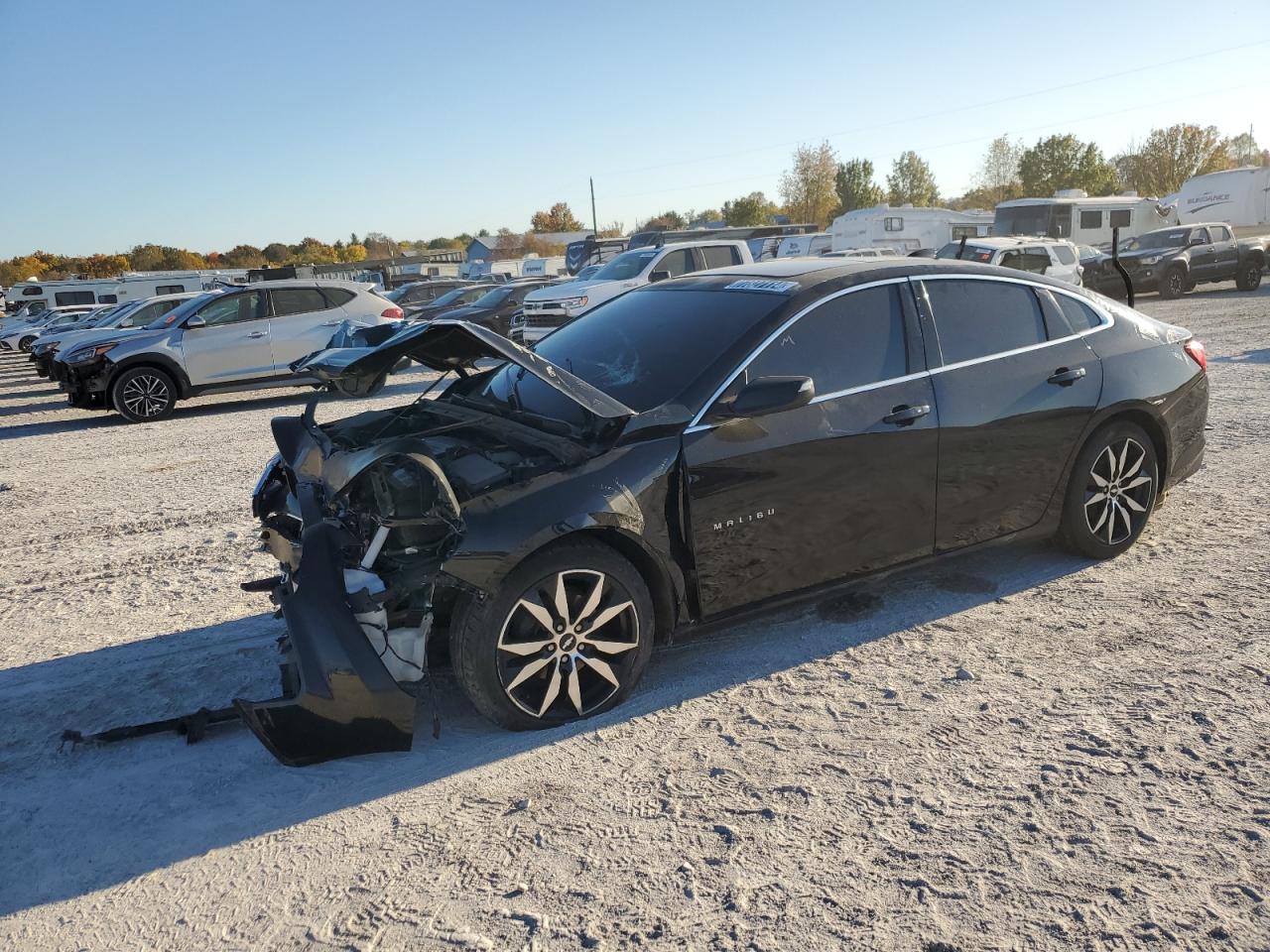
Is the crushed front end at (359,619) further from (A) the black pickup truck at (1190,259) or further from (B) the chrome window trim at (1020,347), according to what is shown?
(A) the black pickup truck at (1190,259)

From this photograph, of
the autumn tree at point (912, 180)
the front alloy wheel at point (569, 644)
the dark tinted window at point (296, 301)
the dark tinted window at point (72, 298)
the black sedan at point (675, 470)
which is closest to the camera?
the black sedan at point (675, 470)

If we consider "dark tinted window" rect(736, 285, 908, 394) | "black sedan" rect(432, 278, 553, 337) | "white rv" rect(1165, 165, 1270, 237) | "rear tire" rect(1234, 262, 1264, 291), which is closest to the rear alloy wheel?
"black sedan" rect(432, 278, 553, 337)

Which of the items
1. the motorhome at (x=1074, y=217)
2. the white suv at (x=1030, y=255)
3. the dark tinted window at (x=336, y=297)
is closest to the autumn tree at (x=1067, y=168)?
the motorhome at (x=1074, y=217)

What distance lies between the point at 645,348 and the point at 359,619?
183 centimetres

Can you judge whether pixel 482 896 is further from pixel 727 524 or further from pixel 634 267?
pixel 634 267

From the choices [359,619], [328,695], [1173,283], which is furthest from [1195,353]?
[1173,283]

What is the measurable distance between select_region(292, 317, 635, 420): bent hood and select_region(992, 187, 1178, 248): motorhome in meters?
27.6

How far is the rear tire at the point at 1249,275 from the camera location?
23.1 m

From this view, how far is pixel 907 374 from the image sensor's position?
14.0 feet

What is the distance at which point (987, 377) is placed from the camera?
4.48m

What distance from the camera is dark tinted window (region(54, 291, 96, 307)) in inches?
1341

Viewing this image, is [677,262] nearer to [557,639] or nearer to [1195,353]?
[1195,353]

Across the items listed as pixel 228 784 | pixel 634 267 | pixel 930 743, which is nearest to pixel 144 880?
pixel 228 784

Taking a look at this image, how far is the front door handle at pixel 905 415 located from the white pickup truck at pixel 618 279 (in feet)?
39.4
